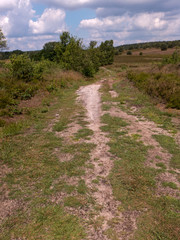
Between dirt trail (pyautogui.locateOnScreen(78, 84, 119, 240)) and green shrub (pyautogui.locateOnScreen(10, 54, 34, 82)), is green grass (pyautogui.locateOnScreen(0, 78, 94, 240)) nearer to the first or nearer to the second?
dirt trail (pyautogui.locateOnScreen(78, 84, 119, 240))

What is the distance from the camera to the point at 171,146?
6566 millimetres

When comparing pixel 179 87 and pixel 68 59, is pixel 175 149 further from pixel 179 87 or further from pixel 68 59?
pixel 68 59

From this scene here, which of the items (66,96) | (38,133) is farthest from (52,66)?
(38,133)

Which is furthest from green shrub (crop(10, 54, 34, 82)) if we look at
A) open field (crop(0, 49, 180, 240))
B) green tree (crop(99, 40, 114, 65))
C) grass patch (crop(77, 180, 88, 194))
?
green tree (crop(99, 40, 114, 65))

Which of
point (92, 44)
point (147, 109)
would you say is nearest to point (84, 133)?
point (147, 109)

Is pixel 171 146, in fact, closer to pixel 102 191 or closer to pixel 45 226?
pixel 102 191

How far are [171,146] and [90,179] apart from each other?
3290 mm

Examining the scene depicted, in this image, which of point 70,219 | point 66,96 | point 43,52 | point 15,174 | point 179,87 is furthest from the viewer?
point 43,52

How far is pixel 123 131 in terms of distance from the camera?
783cm

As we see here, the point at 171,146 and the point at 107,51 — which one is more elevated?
the point at 107,51

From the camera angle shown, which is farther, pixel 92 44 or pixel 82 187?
pixel 92 44

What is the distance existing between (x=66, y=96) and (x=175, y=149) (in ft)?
36.3

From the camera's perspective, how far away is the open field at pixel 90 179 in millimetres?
3398

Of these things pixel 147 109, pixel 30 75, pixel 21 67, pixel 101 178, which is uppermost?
pixel 21 67
